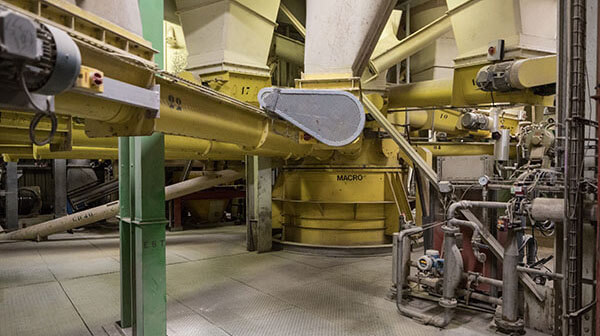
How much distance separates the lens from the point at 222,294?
15.5ft

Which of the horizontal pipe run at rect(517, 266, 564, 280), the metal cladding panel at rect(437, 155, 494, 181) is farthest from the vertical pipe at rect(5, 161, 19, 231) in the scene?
the horizontal pipe run at rect(517, 266, 564, 280)

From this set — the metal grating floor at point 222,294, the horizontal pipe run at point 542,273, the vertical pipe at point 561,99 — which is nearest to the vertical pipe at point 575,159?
the vertical pipe at point 561,99

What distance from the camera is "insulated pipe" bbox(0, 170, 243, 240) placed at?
7.50m

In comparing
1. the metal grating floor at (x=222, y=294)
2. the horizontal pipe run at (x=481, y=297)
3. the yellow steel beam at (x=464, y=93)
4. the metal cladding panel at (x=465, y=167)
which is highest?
the yellow steel beam at (x=464, y=93)

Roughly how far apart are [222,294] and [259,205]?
103 inches

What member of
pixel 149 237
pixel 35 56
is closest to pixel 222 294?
pixel 149 237

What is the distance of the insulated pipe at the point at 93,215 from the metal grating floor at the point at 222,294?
50 cm

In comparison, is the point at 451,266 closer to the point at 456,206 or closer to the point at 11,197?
the point at 456,206

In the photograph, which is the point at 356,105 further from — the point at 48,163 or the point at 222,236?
the point at 48,163

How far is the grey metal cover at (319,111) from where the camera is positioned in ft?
10.7

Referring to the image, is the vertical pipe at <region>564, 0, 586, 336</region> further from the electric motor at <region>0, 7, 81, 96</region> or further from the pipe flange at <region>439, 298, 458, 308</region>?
the electric motor at <region>0, 7, 81, 96</region>

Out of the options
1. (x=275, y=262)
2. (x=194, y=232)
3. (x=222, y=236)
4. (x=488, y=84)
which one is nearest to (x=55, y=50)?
(x=488, y=84)

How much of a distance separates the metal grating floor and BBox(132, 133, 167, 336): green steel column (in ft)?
1.90

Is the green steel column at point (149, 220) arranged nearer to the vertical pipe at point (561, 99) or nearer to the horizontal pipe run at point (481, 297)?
the horizontal pipe run at point (481, 297)
